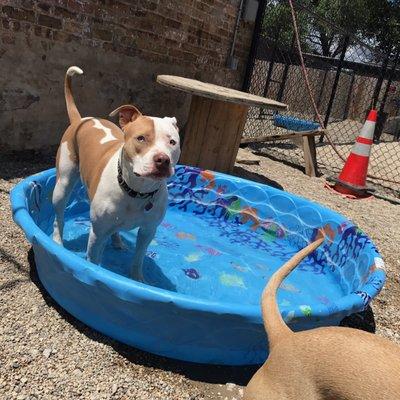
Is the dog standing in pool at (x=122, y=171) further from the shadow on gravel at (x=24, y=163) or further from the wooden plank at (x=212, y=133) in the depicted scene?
the wooden plank at (x=212, y=133)

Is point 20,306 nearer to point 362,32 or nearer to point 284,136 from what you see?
point 284,136

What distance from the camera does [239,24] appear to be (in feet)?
25.4

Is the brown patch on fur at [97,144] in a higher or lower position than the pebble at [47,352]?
higher

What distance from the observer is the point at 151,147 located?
2631 mm

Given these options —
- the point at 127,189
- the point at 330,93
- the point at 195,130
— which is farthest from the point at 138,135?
the point at 330,93

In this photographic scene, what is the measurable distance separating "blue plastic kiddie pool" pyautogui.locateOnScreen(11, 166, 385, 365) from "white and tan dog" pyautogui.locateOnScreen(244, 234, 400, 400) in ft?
2.04

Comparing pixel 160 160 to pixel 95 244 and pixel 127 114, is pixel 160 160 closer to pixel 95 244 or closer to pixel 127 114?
pixel 127 114

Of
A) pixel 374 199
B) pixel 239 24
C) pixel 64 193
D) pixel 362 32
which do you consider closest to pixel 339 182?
pixel 374 199

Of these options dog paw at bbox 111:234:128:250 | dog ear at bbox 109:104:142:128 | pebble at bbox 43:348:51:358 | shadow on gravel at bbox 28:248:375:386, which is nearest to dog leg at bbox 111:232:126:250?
dog paw at bbox 111:234:128:250

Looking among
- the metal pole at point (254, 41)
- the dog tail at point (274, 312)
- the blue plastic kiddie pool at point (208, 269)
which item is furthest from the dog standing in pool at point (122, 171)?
the metal pole at point (254, 41)

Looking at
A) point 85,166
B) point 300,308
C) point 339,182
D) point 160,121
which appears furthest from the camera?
point 339,182

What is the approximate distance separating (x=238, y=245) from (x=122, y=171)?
2054 millimetres

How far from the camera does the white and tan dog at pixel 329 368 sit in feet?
5.18

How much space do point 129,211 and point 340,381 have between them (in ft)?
5.37
